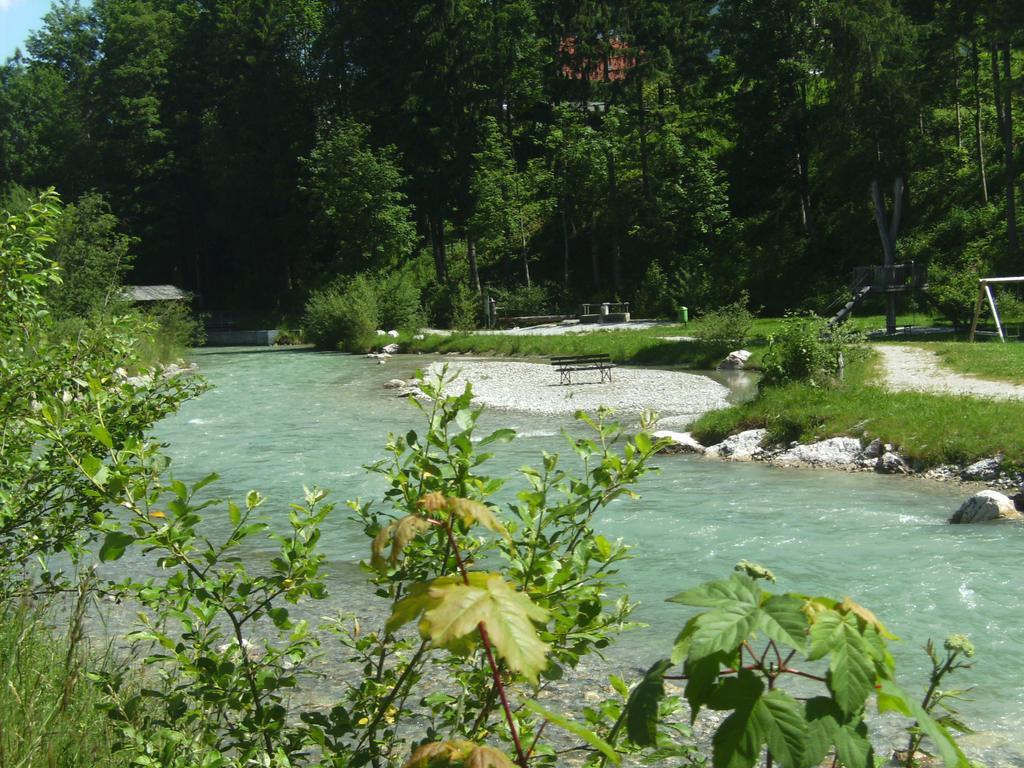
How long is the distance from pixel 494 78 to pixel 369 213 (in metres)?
9.26

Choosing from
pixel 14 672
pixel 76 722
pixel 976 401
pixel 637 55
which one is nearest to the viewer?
pixel 76 722

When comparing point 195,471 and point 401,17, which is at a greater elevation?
point 401,17

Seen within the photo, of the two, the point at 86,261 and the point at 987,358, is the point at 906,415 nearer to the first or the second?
A: the point at 987,358

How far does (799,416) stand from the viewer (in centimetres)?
1534

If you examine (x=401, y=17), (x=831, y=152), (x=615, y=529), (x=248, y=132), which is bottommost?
(x=615, y=529)

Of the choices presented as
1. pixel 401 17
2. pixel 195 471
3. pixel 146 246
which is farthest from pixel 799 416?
pixel 146 246

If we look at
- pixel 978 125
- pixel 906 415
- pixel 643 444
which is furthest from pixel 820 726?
pixel 978 125

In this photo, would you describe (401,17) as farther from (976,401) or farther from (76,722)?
(76,722)

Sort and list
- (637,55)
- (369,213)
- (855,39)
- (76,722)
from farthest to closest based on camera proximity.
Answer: (369,213), (637,55), (855,39), (76,722)

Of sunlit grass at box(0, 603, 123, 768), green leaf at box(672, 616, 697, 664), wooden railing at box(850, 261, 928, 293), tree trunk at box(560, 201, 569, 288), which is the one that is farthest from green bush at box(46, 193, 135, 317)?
green leaf at box(672, 616, 697, 664)

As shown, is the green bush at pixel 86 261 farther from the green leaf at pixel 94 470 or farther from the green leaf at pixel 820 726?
the green leaf at pixel 820 726

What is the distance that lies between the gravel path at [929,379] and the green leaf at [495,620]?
50.3ft

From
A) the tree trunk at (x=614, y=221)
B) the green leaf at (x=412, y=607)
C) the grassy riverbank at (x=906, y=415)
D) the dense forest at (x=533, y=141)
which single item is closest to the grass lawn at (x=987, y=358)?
the grassy riverbank at (x=906, y=415)

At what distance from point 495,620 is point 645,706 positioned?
0.35m
